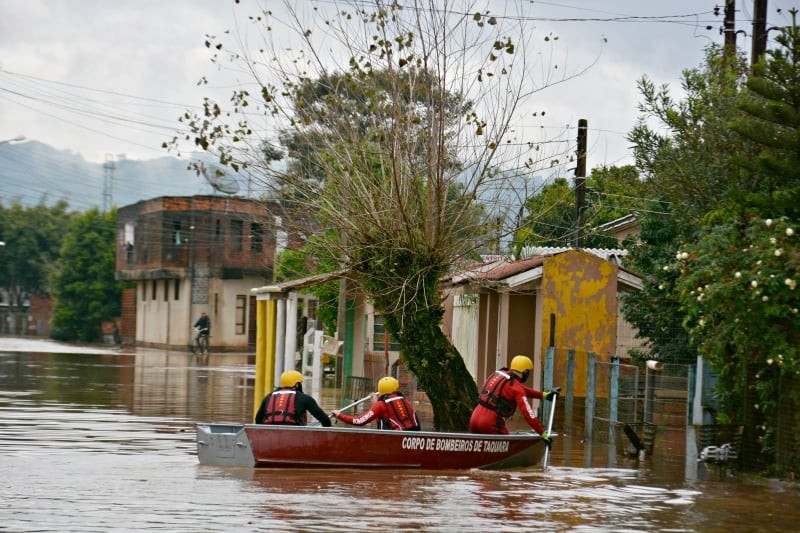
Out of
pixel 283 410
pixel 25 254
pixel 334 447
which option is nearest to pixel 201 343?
pixel 283 410

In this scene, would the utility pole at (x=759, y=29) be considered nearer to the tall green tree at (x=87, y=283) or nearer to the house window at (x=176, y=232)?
the house window at (x=176, y=232)

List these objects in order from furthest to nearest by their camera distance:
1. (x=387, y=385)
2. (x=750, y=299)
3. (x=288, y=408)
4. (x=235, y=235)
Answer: (x=235, y=235) → (x=387, y=385) → (x=288, y=408) → (x=750, y=299)

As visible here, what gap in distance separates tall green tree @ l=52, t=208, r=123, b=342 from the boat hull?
62.2 metres

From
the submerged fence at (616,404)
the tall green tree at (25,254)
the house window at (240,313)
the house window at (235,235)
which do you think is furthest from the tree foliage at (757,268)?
the tall green tree at (25,254)

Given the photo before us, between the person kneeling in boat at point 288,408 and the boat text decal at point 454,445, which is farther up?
the person kneeling in boat at point 288,408

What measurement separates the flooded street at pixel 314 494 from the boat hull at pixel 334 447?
14cm

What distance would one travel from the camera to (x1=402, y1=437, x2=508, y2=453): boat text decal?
52.3 ft

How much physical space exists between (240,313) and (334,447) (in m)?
51.7

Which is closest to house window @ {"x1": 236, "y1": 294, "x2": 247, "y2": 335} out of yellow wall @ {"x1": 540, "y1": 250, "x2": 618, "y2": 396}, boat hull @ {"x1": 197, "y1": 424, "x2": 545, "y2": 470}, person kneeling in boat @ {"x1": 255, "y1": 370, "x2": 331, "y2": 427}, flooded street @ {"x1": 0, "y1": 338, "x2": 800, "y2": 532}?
yellow wall @ {"x1": 540, "y1": 250, "x2": 618, "y2": 396}

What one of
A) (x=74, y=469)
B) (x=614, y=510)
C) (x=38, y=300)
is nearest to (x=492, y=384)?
(x=614, y=510)

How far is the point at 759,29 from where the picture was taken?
22.3 metres

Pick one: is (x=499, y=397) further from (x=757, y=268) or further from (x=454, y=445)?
(x=757, y=268)

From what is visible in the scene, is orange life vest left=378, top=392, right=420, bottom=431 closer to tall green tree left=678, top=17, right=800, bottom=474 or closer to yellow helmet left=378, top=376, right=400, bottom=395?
yellow helmet left=378, top=376, right=400, bottom=395

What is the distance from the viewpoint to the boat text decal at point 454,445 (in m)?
15.9
